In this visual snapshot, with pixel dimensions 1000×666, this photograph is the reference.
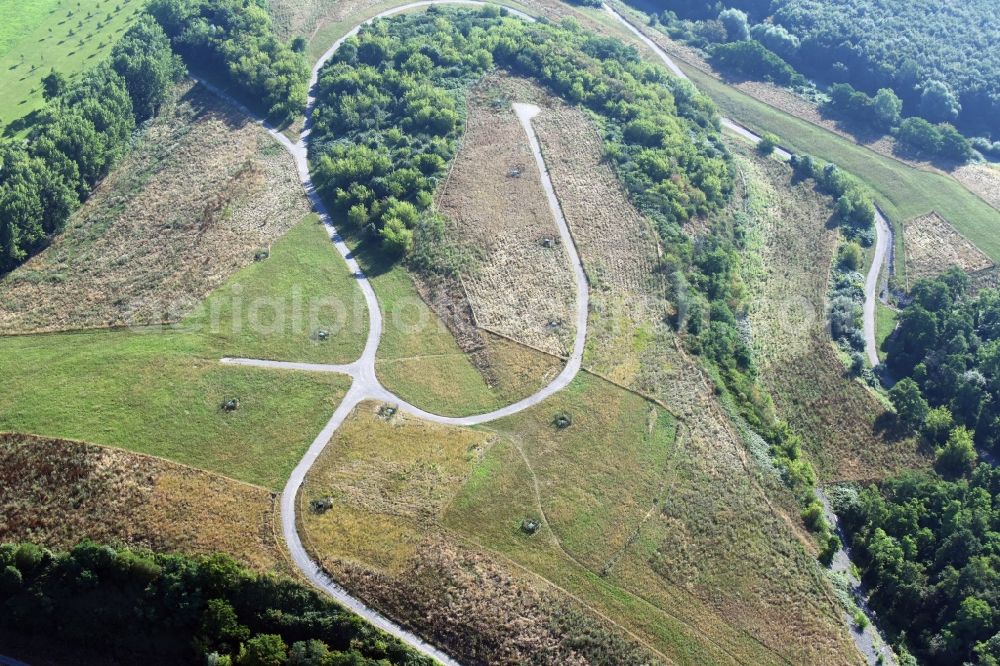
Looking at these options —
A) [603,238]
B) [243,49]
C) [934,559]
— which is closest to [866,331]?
[603,238]

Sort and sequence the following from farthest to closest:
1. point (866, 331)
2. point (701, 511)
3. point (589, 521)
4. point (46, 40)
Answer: point (46, 40), point (866, 331), point (701, 511), point (589, 521)

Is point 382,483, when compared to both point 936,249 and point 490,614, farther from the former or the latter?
point 936,249

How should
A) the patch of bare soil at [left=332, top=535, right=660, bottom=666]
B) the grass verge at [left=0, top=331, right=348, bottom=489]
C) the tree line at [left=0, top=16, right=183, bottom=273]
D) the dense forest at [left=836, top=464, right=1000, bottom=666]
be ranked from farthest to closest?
the tree line at [left=0, top=16, right=183, bottom=273] < the grass verge at [left=0, top=331, right=348, bottom=489] < the dense forest at [left=836, top=464, right=1000, bottom=666] < the patch of bare soil at [left=332, top=535, right=660, bottom=666]

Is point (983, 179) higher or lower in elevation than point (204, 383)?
higher

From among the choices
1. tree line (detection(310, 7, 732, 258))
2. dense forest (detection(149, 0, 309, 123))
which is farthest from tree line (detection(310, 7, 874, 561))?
dense forest (detection(149, 0, 309, 123))

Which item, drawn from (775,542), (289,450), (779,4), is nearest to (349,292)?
(289,450)

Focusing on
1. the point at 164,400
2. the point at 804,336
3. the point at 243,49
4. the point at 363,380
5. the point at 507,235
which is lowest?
the point at 164,400

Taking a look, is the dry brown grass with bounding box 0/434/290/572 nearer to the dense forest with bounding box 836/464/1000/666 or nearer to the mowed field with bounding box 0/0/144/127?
the dense forest with bounding box 836/464/1000/666
